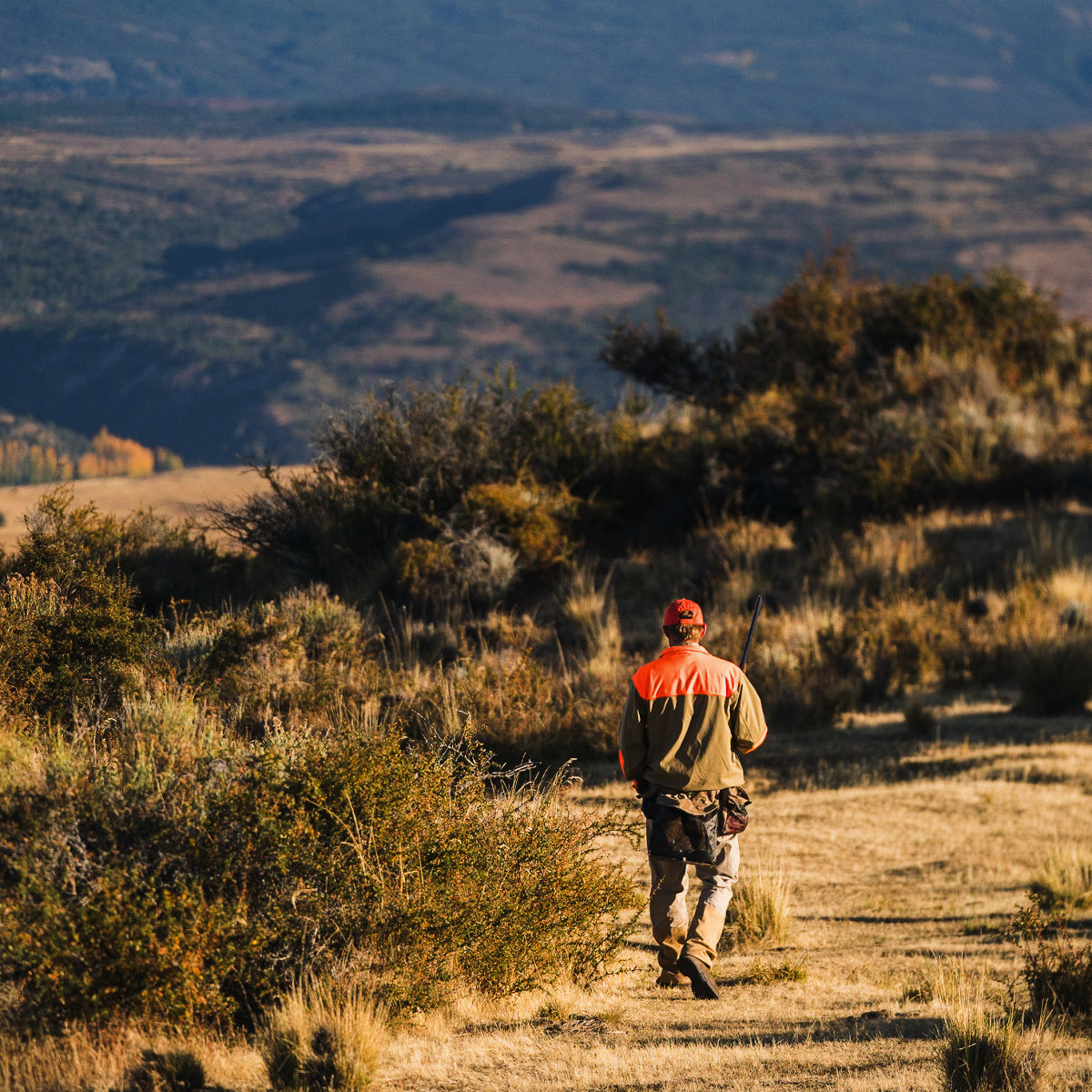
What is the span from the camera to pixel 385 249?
154875 millimetres

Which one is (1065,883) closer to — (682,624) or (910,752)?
(910,752)

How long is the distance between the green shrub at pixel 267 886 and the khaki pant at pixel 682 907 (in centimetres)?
20

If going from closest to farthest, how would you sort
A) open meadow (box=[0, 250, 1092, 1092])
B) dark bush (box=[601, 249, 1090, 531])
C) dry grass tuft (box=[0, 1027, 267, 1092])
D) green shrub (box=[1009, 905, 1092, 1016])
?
dry grass tuft (box=[0, 1027, 267, 1092]), open meadow (box=[0, 250, 1092, 1092]), green shrub (box=[1009, 905, 1092, 1016]), dark bush (box=[601, 249, 1090, 531])

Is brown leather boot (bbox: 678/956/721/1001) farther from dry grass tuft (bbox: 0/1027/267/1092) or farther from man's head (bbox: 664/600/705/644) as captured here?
dry grass tuft (bbox: 0/1027/267/1092)

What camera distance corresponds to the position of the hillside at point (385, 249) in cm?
6412

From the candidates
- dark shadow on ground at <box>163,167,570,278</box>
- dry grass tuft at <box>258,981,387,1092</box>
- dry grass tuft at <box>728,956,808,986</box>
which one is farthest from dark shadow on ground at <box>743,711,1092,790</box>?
dark shadow on ground at <box>163,167,570,278</box>

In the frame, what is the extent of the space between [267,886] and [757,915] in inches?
106

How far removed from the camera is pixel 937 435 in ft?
53.7

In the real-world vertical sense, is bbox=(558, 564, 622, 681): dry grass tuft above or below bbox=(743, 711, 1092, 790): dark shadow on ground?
above

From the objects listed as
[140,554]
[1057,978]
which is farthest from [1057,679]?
[140,554]

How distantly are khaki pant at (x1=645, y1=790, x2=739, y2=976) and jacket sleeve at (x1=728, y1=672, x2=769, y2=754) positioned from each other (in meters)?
0.43

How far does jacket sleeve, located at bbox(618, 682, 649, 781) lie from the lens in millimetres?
5922

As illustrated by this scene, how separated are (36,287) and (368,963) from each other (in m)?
40.8

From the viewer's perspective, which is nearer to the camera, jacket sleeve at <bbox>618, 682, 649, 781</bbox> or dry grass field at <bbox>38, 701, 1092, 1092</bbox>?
dry grass field at <bbox>38, 701, 1092, 1092</bbox>
